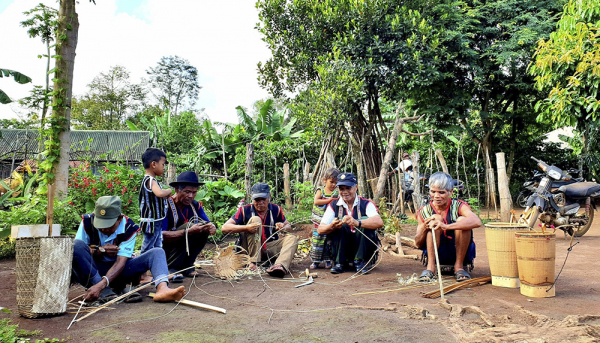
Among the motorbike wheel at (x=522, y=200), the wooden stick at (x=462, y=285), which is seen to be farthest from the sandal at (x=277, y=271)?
the motorbike wheel at (x=522, y=200)

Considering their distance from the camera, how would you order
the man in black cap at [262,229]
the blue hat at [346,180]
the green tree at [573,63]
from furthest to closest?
1. the green tree at [573,63]
2. the man in black cap at [262,229]
3. the blue hat at [346,180]

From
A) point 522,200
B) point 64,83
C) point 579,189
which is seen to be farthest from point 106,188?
point 522,200

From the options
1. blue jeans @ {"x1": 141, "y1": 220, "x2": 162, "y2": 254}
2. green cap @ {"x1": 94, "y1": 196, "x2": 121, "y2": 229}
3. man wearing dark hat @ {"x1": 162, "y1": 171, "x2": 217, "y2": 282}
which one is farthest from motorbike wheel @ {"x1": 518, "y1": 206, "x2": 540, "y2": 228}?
green cap @ {"x1": 94, "y1": 196, "x2": 121, "y2": 229}

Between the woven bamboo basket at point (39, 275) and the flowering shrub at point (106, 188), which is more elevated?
the flowering shrub at point (106, 188)

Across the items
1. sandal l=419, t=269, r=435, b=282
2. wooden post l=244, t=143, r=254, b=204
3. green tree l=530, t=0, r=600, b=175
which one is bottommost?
sandal l=419, t=269, r=435, b=282

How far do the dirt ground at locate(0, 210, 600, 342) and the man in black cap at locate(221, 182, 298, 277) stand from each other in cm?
67

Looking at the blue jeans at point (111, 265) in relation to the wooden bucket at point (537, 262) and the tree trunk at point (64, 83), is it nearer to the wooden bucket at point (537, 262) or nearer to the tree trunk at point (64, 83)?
the wooden bucket at point (537, 262)

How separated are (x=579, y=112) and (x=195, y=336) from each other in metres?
9.41

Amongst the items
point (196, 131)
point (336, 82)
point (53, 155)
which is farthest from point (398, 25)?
point (196, 131)

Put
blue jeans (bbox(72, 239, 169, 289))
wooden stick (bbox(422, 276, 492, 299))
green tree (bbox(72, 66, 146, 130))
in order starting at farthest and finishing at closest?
green tree (bbox(72, 66, 146, 130)) → wooden stick (bbox(422, 276, 492, 299)) → blue jeans (bbox(72, 239, 169, 289))

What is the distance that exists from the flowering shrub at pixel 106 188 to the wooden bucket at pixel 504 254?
5.58 m

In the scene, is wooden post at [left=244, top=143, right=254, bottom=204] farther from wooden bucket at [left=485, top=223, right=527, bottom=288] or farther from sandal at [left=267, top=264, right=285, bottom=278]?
wooden bucket at [left=485, top=223, right=527, bottom=288]

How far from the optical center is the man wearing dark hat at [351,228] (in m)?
5.08

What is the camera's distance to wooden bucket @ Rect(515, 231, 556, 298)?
3746 millimetres
